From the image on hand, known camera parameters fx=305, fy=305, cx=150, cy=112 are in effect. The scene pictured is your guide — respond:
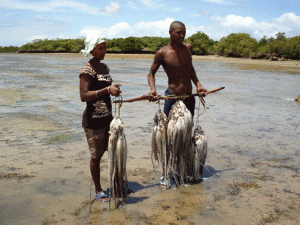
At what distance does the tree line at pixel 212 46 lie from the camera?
3164 cm

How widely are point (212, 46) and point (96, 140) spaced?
46965mm

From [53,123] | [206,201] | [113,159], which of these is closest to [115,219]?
[113,159]

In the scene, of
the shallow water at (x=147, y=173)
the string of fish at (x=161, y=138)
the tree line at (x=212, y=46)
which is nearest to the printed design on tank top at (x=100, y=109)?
the string of fish at (x=161, y=138)

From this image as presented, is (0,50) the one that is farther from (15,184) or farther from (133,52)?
(15,184)

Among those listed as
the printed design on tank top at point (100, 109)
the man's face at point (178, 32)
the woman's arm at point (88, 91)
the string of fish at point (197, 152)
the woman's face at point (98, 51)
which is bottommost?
the string of fish at point (197, 152)

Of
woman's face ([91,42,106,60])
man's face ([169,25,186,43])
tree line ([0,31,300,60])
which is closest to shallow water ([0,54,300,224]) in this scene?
woman's face ([91,42,106,60])

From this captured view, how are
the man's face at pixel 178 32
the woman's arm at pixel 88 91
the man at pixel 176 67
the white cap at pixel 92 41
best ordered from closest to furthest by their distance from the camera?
the woman's arm at pixel 88 91
the white cap at pixel 92 41
the man's face at pixel 178 32
the man at pixel 176 67

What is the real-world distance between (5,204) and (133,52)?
2041 inches

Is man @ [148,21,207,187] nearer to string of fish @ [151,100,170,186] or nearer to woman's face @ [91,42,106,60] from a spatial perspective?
string of fish @ [151,100,170,186]

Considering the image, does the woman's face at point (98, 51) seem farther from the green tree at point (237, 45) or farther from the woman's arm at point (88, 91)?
the green tree at point (237, 45)

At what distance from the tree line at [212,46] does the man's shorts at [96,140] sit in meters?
23.7

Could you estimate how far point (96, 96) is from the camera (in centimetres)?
307

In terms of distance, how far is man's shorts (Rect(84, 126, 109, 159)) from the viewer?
3252mm

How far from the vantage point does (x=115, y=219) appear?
3082mm
